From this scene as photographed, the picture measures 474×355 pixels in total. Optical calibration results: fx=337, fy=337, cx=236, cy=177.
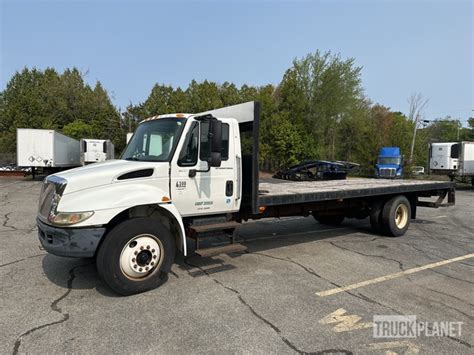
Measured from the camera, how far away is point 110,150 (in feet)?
59.2

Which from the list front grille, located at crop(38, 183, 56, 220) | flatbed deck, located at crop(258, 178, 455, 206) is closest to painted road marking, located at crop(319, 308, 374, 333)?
flatbed deck, located at crop(258, 178, 455, 206)

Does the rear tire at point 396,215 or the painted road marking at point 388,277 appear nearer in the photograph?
the painted road marking at point 388,277

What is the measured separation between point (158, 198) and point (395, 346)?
3.31 meters

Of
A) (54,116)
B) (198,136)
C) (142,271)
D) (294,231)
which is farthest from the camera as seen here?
(54,116)

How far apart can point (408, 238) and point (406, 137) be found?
29063 mm

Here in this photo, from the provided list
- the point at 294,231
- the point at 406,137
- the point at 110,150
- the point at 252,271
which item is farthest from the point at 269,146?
the point at 252,271

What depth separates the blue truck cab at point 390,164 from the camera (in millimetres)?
24328

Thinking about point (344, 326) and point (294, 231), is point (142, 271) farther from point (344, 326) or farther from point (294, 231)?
point (294, 231)

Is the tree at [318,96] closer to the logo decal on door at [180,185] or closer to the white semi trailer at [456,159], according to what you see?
the white semi trailer at [456,159]

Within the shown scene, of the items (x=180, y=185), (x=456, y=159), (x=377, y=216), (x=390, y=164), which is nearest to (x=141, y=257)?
(x=180, y=185)

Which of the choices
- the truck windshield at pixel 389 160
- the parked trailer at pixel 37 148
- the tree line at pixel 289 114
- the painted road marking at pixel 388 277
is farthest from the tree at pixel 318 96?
the painted road marking at pixel 388 277

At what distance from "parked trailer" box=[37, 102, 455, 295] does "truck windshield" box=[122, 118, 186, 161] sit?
0.02 m

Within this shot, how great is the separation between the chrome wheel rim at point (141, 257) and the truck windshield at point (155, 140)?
1203 mm

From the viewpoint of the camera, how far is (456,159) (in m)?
21.8
